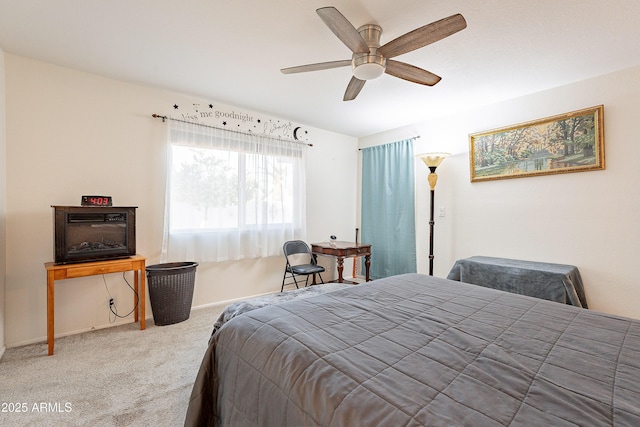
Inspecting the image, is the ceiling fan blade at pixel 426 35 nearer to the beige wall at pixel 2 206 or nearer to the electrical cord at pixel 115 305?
the beige wall at pixel 2 206

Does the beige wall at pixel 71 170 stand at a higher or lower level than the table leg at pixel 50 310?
higher

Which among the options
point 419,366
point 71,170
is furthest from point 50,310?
point 419,366

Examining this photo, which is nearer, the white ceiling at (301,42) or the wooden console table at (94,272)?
the white ceiling at (301,42)

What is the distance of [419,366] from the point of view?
3.09ft

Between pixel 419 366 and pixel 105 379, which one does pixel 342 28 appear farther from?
pixel 105 379

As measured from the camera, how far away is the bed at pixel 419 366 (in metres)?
0.76

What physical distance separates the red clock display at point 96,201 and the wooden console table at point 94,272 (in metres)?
0.52

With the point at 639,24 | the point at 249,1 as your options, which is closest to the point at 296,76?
the point at 249,1

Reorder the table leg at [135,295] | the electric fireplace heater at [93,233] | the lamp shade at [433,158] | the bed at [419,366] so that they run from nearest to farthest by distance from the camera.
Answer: the bed at [419,366] < the electric fireplace heater at [93,233] < the table leg at [135,295] < the lamp shade at [433,158]

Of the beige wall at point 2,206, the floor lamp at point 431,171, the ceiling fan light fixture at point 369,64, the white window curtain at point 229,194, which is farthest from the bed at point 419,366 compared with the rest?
the beige wall at point 2,206

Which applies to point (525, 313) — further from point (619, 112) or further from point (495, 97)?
point (495, 97)

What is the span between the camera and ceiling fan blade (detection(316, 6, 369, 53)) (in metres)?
1.45

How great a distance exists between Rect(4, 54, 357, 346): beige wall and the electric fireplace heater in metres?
0.29

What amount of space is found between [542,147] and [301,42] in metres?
2.60
